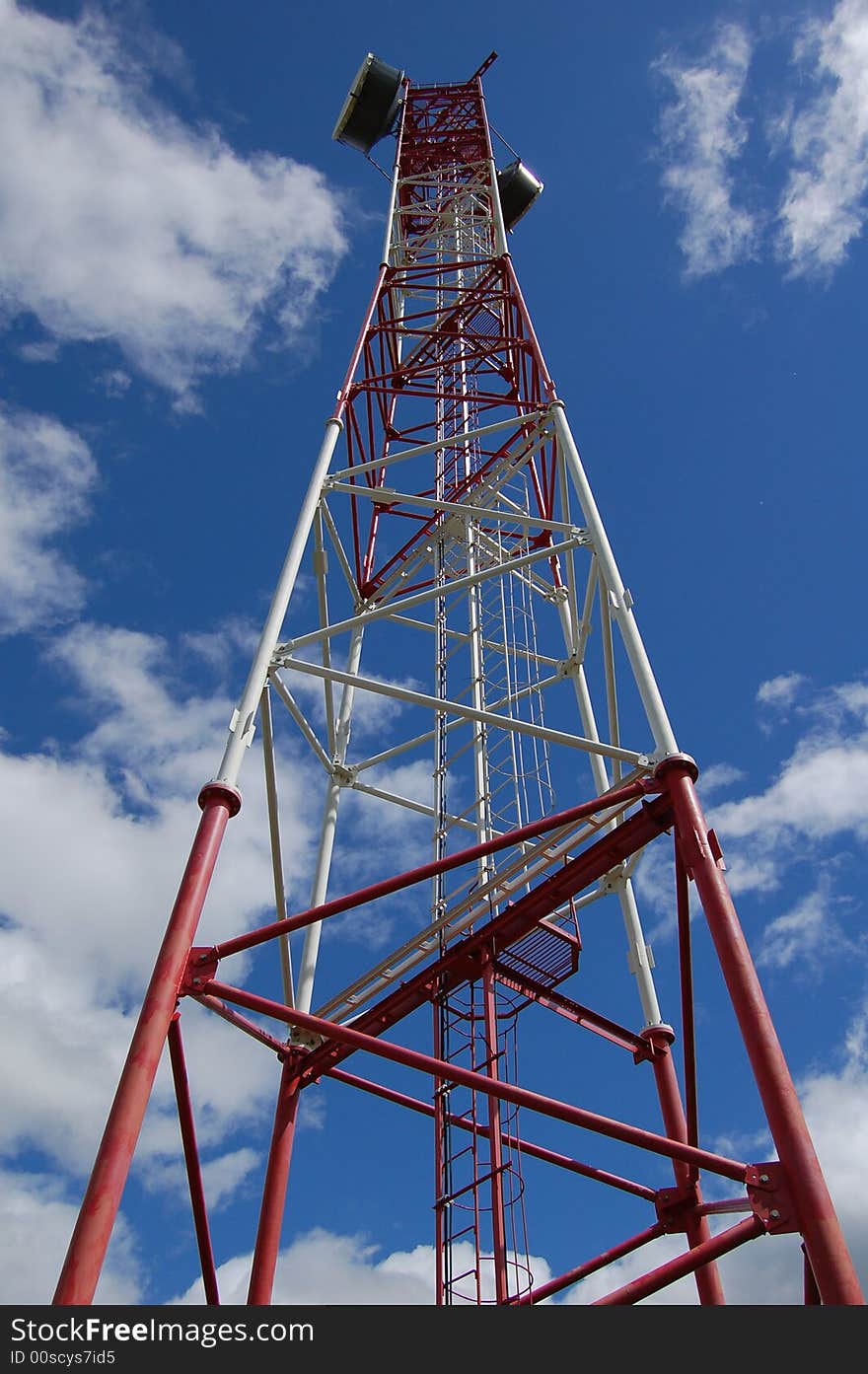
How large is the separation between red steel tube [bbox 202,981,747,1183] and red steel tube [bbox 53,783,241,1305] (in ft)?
1.80

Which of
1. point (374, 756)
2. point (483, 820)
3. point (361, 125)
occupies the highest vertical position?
point (361, 125)

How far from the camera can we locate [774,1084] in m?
6.53

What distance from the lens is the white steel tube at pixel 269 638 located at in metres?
9.44

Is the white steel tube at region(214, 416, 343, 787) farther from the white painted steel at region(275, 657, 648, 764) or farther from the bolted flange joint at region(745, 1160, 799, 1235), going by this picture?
the bolted flange joint at region(745, 1160, 799, 1235)

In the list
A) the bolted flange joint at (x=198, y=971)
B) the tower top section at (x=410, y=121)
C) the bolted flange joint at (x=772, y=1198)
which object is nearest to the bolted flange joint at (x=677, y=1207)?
the bolted flange joint at (x=772, y=1198)

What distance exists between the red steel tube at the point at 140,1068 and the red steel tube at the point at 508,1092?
55 cm

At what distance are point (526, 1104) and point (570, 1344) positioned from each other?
1973mm

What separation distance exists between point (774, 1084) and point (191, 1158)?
493 centimetres

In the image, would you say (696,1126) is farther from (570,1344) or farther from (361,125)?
(361,125)

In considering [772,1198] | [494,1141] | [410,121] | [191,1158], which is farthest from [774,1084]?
[410,121]

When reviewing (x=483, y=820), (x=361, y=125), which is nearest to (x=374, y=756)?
(x=483, y=820)

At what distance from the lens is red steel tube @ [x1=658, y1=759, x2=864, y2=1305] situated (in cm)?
591

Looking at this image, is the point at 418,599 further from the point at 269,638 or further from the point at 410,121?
the point at 410,121

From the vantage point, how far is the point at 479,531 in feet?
51.5
